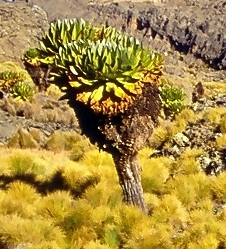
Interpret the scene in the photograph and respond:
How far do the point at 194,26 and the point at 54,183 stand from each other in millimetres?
134756

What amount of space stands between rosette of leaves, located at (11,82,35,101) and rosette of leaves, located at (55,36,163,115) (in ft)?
71.2

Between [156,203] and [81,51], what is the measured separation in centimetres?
316

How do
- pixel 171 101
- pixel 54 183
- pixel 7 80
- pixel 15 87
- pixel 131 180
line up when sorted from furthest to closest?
pixel 7 80 → pixel 15 87 → pixel 171 101 → pixel 54 183 → pixel 131 180

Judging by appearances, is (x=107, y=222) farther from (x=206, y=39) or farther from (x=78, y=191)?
(x=206, y=39)

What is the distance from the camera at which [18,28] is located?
7938 cm

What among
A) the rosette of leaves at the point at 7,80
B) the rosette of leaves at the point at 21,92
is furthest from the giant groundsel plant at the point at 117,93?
the rosette of leaves at the point at 7,80

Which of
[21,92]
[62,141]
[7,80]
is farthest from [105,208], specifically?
[7,80]

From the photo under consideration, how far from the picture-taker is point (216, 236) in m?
8.32

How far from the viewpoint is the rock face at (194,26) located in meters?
134

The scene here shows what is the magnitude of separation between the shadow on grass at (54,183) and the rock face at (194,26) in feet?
386

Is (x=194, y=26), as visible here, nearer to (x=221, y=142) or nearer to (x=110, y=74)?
(x=221, y=142)

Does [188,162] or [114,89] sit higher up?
[114,89]

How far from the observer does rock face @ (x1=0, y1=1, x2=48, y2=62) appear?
72562mm

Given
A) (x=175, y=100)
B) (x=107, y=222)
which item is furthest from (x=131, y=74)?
(x=175, y=100)
